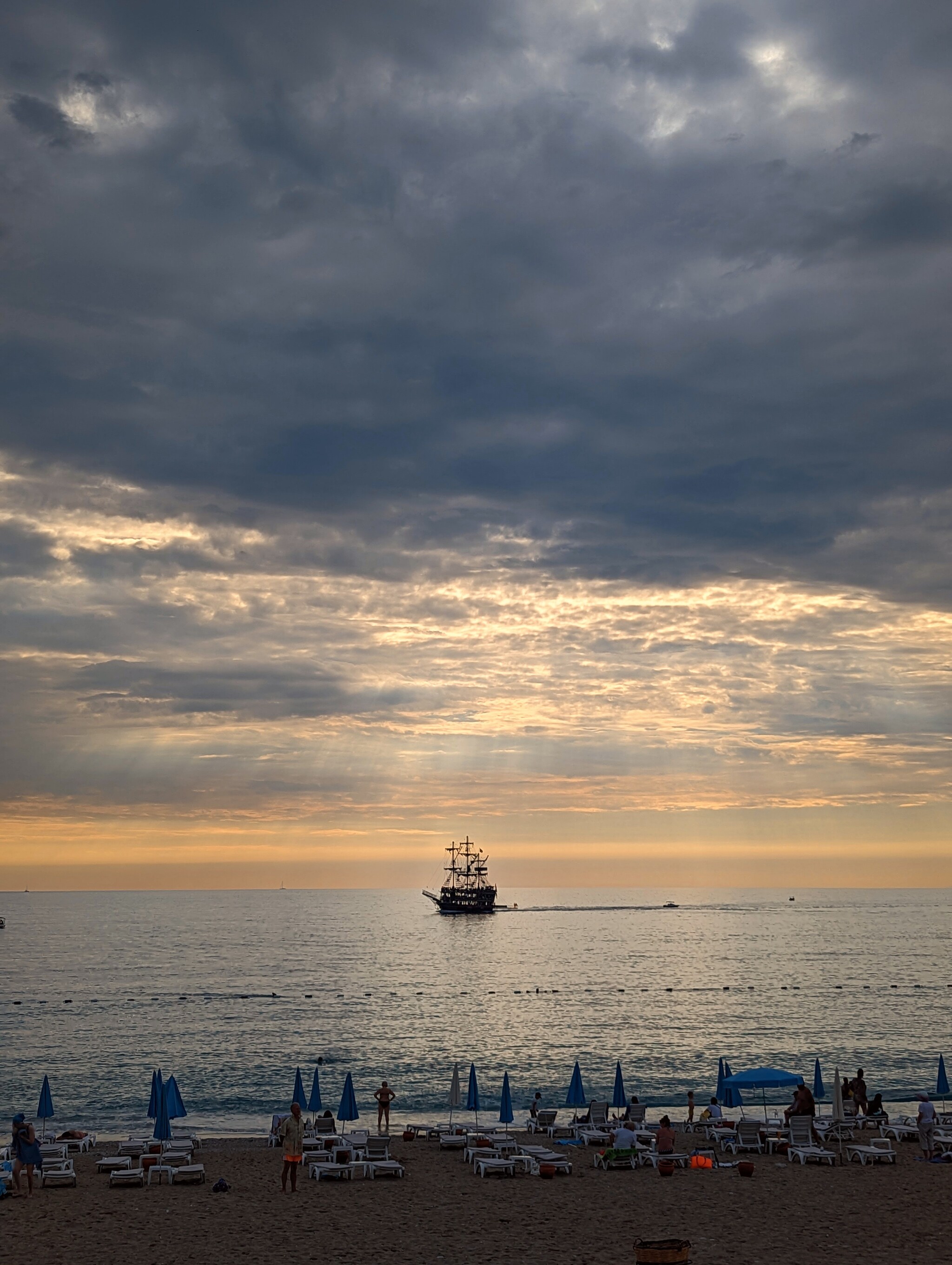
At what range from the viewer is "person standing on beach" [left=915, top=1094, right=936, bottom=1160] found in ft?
80.3

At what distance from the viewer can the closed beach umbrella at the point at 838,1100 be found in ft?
90.2

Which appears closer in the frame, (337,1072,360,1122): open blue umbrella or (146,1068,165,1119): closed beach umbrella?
(146,1068,165,1119): closed beach umbrella

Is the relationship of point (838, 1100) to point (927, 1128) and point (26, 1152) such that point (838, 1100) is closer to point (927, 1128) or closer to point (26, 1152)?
point (927, 1128)

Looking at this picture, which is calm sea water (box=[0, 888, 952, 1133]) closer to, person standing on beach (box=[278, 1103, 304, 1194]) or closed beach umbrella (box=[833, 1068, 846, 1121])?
closed beach umbrella (box=[833, 1068, 846, 1121])

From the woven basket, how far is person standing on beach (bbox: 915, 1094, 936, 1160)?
47.6 feet

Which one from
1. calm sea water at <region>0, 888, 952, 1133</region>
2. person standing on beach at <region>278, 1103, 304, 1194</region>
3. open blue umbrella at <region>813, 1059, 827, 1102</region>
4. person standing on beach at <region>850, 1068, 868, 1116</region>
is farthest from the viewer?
calm sea water at <region>0, 888, 952, 1133</region>

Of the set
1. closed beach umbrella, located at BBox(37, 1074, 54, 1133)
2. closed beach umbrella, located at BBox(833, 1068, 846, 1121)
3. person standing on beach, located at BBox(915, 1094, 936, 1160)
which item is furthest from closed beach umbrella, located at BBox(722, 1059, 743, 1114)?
closed beach umbrella, located at BBox(37, 1074, 54, 1133)

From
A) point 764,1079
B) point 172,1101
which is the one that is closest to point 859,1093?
point 764,1079

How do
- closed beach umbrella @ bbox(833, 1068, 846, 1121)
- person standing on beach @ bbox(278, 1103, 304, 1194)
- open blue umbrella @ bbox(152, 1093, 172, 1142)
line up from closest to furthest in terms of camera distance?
person standing on beach @ bbox(278, 1103, 304, 1194)
open blue umbrella @ bbox(152, 1093, 172, 1142)
closed beach umbrella @ bbox(833, 1068, 846, 1121)

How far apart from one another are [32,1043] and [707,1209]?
2001 inches

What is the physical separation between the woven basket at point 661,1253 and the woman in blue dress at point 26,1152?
39.1 feet

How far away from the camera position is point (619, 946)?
158 metres

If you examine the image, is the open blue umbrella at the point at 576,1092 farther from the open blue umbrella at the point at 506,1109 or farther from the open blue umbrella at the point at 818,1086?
the open blue umbrella at the point at 818,1086

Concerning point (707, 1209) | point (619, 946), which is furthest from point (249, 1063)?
point (619, 946)
